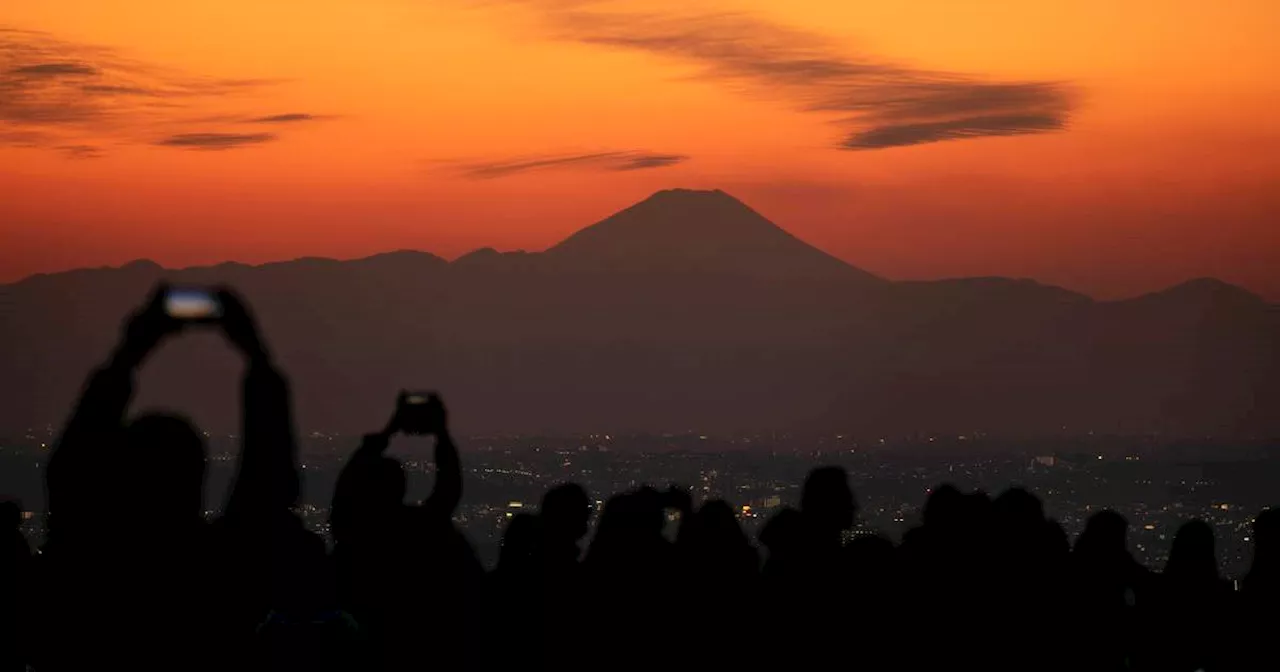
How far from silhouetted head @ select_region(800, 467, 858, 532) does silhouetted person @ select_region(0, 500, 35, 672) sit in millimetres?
3621

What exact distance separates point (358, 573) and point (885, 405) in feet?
579

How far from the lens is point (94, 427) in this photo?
19.4 ft

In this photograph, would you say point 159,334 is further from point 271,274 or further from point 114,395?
point 271,274

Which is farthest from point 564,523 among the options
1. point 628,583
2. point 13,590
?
point 13,590

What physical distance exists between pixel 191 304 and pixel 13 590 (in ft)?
8.31

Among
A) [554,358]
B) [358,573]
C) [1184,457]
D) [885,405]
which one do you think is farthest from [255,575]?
[554,358]

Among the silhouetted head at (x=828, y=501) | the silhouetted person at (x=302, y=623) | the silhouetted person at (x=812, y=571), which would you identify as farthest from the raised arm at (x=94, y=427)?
the silhouetted head at (x=828, y=501)

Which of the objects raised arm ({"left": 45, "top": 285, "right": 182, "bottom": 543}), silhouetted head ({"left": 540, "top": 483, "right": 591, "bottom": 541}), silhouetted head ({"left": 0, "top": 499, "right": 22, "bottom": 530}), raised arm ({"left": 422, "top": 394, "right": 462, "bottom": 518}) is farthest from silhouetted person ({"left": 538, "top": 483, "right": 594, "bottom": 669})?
raised arm ({"left": 45, "top": 285, "right": 182, "bottom": 543})

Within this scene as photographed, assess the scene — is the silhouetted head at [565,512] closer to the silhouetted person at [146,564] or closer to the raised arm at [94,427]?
the silhouetted person at [146,564]

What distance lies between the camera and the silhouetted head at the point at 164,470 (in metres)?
6.49

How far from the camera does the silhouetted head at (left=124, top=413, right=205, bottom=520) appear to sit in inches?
256

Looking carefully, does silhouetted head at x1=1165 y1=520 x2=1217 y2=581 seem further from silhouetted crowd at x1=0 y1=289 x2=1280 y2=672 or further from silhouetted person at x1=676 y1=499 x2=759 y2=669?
silhouetted person at x1=676 y1=499 x2=759 y2=669

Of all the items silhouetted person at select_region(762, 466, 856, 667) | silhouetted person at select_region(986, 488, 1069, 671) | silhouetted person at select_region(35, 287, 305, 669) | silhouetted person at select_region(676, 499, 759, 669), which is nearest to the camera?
silhouetted person at select_region(35, 287, 305, 669)

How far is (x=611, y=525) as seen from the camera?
978 centimetres
